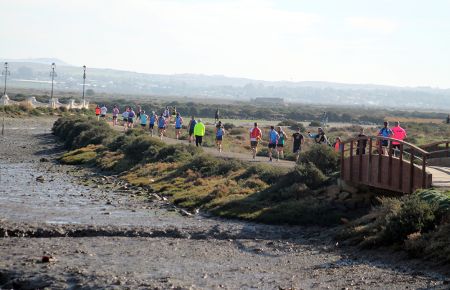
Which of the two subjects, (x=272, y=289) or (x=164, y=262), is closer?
(x=272, y=289)

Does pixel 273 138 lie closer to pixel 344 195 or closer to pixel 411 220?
pixel 344 195

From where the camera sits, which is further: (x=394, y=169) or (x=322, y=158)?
(x=322, y=158)

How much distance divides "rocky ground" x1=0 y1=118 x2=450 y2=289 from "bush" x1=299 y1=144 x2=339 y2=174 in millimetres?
4686

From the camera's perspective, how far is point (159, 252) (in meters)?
21.4

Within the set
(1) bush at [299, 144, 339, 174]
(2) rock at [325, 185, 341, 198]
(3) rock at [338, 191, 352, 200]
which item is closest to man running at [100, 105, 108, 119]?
(1) bush at [299, 144, 339, 174]

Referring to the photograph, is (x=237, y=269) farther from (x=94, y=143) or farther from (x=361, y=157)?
(x=94, y=143)

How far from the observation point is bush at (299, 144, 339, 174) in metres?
30.5

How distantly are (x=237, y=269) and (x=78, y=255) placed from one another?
3.57 m

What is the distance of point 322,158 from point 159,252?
34.6 feet

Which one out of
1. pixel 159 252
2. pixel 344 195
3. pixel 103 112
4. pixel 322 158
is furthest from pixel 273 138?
pixel 103 112

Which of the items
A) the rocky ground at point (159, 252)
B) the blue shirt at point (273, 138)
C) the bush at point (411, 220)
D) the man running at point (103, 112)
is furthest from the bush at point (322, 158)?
the man running at point (103, 112)

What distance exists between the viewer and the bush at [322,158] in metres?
30.5

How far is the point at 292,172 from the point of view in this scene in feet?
96.2

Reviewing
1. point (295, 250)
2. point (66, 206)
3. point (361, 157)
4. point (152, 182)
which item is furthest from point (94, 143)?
point (295, 250)
